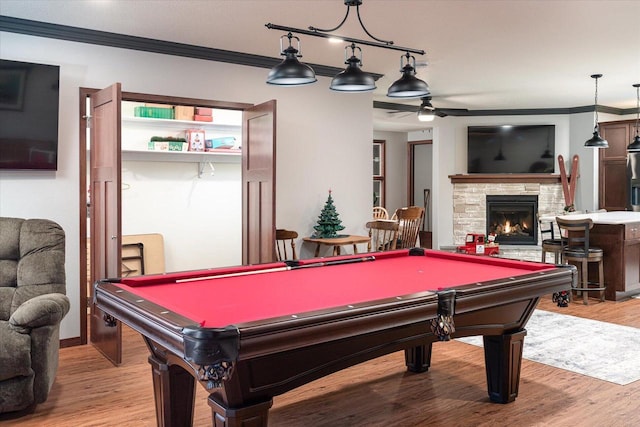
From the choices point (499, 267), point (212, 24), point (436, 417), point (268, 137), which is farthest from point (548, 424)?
point (212, 24)

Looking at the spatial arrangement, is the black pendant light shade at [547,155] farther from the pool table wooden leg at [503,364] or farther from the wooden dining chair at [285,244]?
the pool table wooden leg at [503,364]

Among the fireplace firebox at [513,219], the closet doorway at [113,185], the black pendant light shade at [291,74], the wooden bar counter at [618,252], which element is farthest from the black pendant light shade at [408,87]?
the fireplace firebox at [513,219]

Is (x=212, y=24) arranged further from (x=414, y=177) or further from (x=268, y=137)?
(x=414, y=177)

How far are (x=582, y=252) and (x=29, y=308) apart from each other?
502cm

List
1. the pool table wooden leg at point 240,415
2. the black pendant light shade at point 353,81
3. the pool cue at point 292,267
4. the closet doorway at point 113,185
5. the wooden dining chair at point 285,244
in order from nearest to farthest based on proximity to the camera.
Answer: the pool table wooden leg at point 240,415 → the pool cue at point 292,267 → the black pendant light shade at point 353,81 → the closet doorway at point 113,185 → the wooden dining chair at point 285,244

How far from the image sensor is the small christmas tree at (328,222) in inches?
221

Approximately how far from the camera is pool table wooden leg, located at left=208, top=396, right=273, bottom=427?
2055 millimetres

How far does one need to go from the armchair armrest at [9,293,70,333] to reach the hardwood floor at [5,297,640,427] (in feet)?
1.66

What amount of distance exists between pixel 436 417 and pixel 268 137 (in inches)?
105

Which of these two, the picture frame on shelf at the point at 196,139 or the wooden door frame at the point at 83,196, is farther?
the picture frame on shelf at the point at 196,139

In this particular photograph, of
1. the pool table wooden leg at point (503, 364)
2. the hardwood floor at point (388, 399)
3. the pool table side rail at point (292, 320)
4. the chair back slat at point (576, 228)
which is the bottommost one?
the hardwood floor at point (388, 399)

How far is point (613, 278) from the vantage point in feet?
19.7

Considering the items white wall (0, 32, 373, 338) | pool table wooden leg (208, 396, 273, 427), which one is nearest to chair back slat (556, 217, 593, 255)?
white wall (0, 32, 373, 338)

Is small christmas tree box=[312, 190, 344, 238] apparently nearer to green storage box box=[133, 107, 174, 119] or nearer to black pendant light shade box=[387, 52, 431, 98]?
green storage box box=[133, 107, 174, 119]
